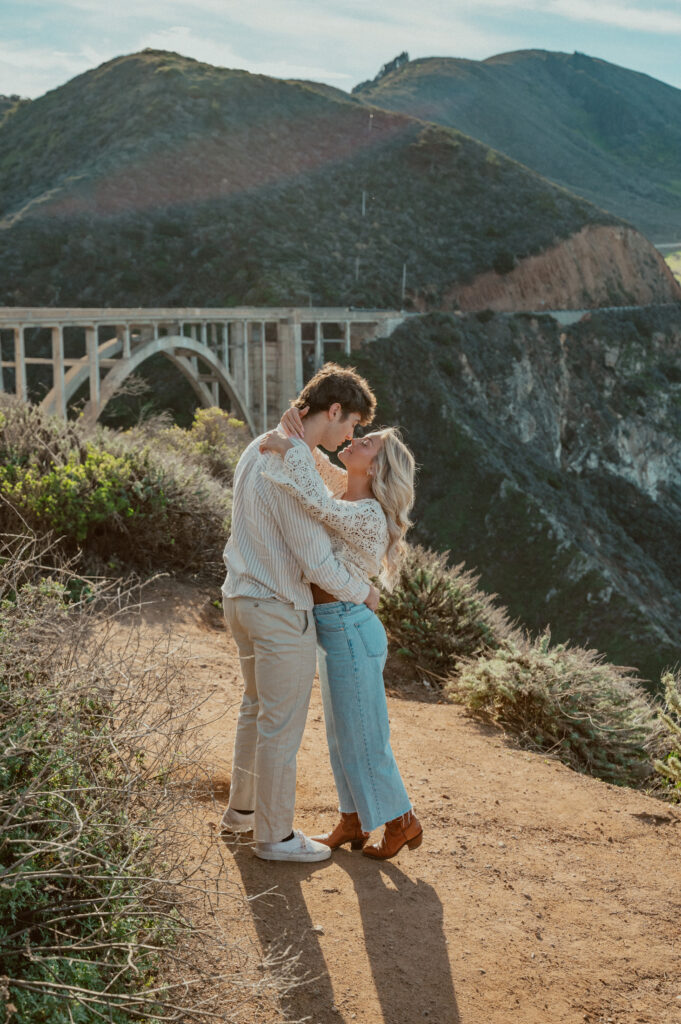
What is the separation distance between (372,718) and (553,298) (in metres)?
51.7

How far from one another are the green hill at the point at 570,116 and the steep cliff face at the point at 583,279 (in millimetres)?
43196

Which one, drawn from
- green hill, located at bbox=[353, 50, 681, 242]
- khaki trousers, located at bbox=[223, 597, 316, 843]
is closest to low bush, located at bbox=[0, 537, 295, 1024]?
khaki trousers, located at bbox=[223, 597, 316, 843]

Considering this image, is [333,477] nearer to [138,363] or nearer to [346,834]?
[346,834]

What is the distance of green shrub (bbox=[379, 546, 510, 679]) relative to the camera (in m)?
6.93

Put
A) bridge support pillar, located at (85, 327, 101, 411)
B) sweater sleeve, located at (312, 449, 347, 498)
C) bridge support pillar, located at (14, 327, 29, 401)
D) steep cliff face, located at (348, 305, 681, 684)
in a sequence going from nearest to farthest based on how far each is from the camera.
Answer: sweater sleeve, located at (312, 449, 347, 498) < bridge support pillar, located at (14, 327, 29, 401) < bridge support pillar, located at (85, 327, 101, 411) < steep cliff face, located at (348, 305, 681, 684)

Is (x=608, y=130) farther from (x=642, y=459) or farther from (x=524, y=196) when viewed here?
(x=642, y=459)

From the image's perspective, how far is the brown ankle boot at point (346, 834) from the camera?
12.4ft

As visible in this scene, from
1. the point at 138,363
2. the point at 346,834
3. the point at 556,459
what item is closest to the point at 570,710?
the point at 346,834

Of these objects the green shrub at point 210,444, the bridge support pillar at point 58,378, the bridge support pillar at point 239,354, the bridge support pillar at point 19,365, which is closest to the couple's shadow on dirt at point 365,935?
the green shrub at point 210,444

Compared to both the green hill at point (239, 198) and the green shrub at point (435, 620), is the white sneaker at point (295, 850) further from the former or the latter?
the green hill at point (239, 198)

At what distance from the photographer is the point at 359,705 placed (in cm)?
358

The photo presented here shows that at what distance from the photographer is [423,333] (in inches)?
1566

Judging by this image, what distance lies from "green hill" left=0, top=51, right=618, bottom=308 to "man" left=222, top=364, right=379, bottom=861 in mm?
37190

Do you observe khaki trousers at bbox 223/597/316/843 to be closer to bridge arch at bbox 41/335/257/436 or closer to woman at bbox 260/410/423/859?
woman at bbox 260/410/423/859
